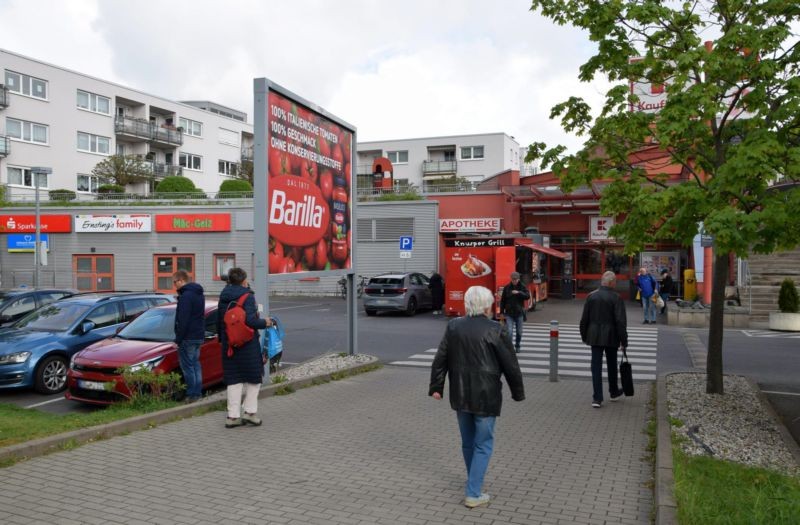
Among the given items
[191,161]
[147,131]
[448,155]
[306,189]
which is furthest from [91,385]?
[448,155]

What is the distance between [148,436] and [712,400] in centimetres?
Answer: 699

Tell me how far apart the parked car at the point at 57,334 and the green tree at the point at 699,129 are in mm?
7947

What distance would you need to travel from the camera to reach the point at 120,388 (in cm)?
882

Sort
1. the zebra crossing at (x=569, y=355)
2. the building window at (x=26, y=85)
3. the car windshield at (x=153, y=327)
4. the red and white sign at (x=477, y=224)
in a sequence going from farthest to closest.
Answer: the building window at (x=26, y=85) < the red and white sign at (x=477, y=224) < the zebra crossing at (x=569, y=355) < the car windshield at (x=153, y=327)

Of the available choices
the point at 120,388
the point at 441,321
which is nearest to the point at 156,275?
the point at 441,321

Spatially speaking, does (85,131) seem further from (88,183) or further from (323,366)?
(323,366)

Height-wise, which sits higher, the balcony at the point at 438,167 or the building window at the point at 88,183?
the balcony at the point at 438,167

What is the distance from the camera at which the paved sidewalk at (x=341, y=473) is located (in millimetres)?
4945

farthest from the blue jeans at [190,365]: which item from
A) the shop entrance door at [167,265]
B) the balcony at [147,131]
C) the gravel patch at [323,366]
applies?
the balcony at [147,131]

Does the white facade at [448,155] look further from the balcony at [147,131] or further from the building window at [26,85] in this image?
the building window at [26,85]

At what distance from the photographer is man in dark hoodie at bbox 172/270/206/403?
8594mm

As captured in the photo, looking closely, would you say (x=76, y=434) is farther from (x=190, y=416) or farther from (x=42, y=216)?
(x=42, y=216)

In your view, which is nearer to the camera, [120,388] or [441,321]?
[120,388]

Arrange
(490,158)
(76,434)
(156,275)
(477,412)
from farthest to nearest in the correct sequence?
(490,158) → (156,275) → (76,434) → (477,412)
